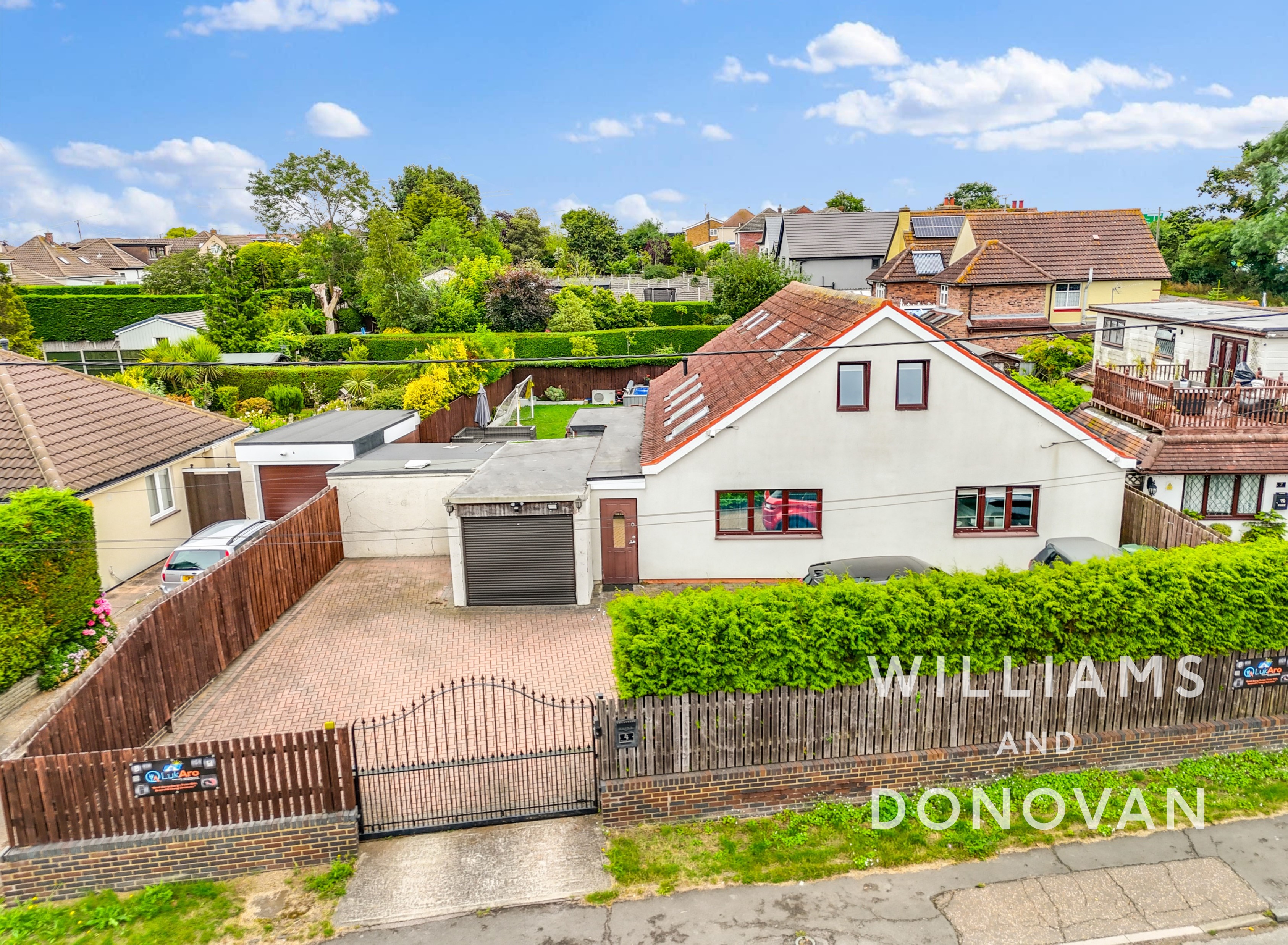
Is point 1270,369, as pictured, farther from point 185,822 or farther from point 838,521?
point 185,822

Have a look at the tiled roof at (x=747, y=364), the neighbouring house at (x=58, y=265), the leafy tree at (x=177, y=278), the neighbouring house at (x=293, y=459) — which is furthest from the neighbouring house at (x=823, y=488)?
the neighbouring house at (x=58, y=265)

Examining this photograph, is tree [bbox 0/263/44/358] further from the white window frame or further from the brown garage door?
the brown garage door

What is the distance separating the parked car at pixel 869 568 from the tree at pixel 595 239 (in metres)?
72.0

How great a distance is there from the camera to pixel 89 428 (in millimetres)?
20125

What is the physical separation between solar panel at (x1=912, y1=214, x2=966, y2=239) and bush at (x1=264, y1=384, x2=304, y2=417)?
3850 centimetres

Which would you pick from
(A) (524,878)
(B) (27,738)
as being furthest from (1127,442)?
(B) (27,738)

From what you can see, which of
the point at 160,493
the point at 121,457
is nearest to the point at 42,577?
the point at 121,457

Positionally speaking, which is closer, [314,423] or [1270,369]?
[1270,369]

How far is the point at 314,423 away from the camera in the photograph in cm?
2594

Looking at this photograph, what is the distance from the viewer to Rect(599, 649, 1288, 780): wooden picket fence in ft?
34.3

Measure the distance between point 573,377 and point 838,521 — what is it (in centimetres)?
2699

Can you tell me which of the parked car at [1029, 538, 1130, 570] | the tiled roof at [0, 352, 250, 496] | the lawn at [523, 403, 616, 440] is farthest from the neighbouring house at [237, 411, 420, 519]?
the parked car at [1029, 538, 1130, 570]

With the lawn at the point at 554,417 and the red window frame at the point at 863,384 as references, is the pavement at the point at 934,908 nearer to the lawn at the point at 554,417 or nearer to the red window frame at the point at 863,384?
the red window frame at the point at 863,384

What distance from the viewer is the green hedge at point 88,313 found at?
5141 centimetres
